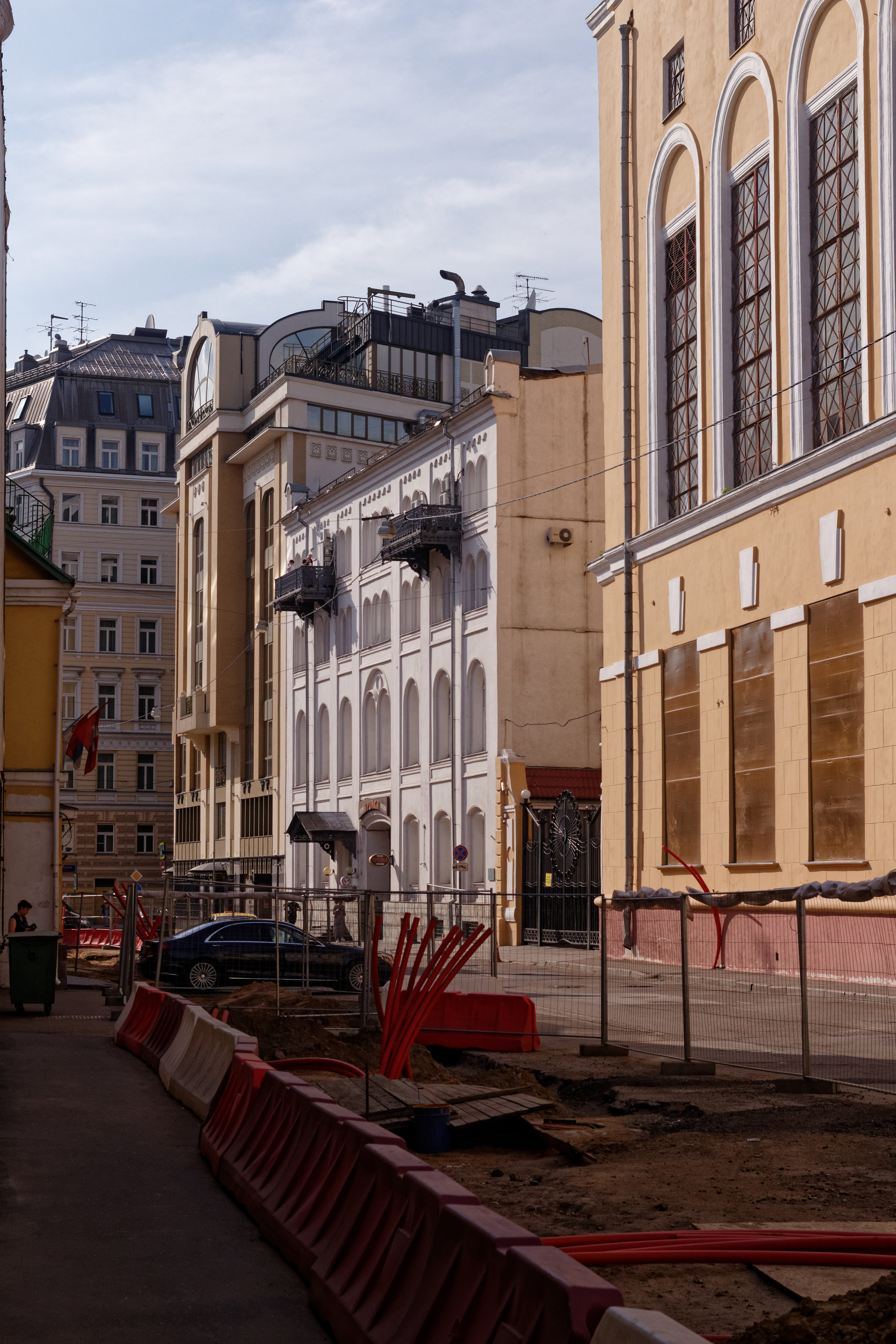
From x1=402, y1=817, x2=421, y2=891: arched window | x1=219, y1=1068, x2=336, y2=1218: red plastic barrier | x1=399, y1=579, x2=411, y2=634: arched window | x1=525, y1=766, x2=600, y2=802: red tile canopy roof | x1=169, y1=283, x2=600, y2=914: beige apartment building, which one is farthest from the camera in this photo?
x1=169, y1=283, x2=600, y2=914: beige apartment building

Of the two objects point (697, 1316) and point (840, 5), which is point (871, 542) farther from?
point (697, 1316)

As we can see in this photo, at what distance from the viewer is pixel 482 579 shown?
45219 millimetres

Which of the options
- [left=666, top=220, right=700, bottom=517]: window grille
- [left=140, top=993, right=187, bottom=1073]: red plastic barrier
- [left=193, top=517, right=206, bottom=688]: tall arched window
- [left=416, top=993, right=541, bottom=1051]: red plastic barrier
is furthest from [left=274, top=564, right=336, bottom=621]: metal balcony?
[left=140, top=993, right=187, bottom=1073]: red plastic barrier

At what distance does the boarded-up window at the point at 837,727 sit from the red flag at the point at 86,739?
16953 mm

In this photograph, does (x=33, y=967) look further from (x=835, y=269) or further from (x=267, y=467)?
(x=267, y=467)

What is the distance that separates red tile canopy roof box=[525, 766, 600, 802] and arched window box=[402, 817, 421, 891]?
6220 mm

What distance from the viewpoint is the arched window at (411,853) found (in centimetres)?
4856

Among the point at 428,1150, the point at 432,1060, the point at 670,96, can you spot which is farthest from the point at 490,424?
the point at 428,1150

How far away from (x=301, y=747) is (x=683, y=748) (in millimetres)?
30949

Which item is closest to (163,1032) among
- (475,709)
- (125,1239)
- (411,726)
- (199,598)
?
(125,1239)

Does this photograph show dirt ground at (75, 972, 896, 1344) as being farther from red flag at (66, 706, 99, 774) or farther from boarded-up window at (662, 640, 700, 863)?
red flag at (66, 706, 99, 774)

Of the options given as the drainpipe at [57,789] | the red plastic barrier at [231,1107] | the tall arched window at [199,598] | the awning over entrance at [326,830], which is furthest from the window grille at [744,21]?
the tall arched window at [199,598]

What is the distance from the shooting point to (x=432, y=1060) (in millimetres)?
15258

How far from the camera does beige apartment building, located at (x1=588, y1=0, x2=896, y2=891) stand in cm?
2467
